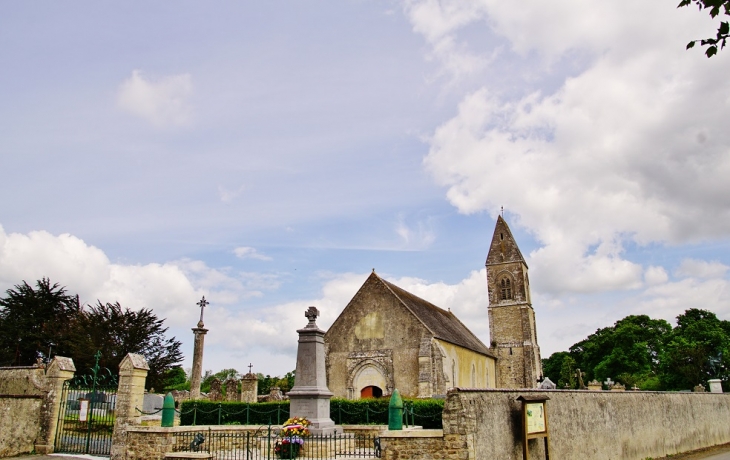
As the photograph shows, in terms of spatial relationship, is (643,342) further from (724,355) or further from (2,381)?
(2,381)

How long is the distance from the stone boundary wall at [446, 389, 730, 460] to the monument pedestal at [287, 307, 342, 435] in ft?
14.0

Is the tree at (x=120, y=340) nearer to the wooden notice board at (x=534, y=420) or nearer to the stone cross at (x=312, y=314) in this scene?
Answer: the stone cross at (x=312, y=314)

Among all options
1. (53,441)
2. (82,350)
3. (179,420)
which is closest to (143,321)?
(82,350)

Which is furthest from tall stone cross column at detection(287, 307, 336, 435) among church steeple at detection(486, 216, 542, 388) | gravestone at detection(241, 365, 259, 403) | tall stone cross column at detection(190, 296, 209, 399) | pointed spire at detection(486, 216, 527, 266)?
pointed spire at detection(486, 216, 527, 266)

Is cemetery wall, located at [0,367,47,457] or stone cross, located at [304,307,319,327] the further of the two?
stone cross, located at [304,307,319,327]

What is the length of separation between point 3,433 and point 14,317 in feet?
79.1

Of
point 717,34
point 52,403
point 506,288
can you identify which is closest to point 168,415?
point 52,403

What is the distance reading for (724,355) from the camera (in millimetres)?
43656

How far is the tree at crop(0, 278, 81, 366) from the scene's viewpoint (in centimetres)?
3422

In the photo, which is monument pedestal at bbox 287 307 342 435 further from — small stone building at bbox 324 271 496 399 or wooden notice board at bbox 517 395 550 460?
small stone building at bbox 324 271 496 399

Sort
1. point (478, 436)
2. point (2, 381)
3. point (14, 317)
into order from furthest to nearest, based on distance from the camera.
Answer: point (14, 317) < point (2, 381) < point (478, 436)

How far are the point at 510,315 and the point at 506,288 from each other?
2.44 meters

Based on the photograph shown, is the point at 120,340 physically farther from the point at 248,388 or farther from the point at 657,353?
the point at 657,353

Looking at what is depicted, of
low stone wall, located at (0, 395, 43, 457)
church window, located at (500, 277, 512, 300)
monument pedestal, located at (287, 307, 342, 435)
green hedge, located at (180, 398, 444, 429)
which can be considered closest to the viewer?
monument pedestal, located at (287, 307, 342, 435)
